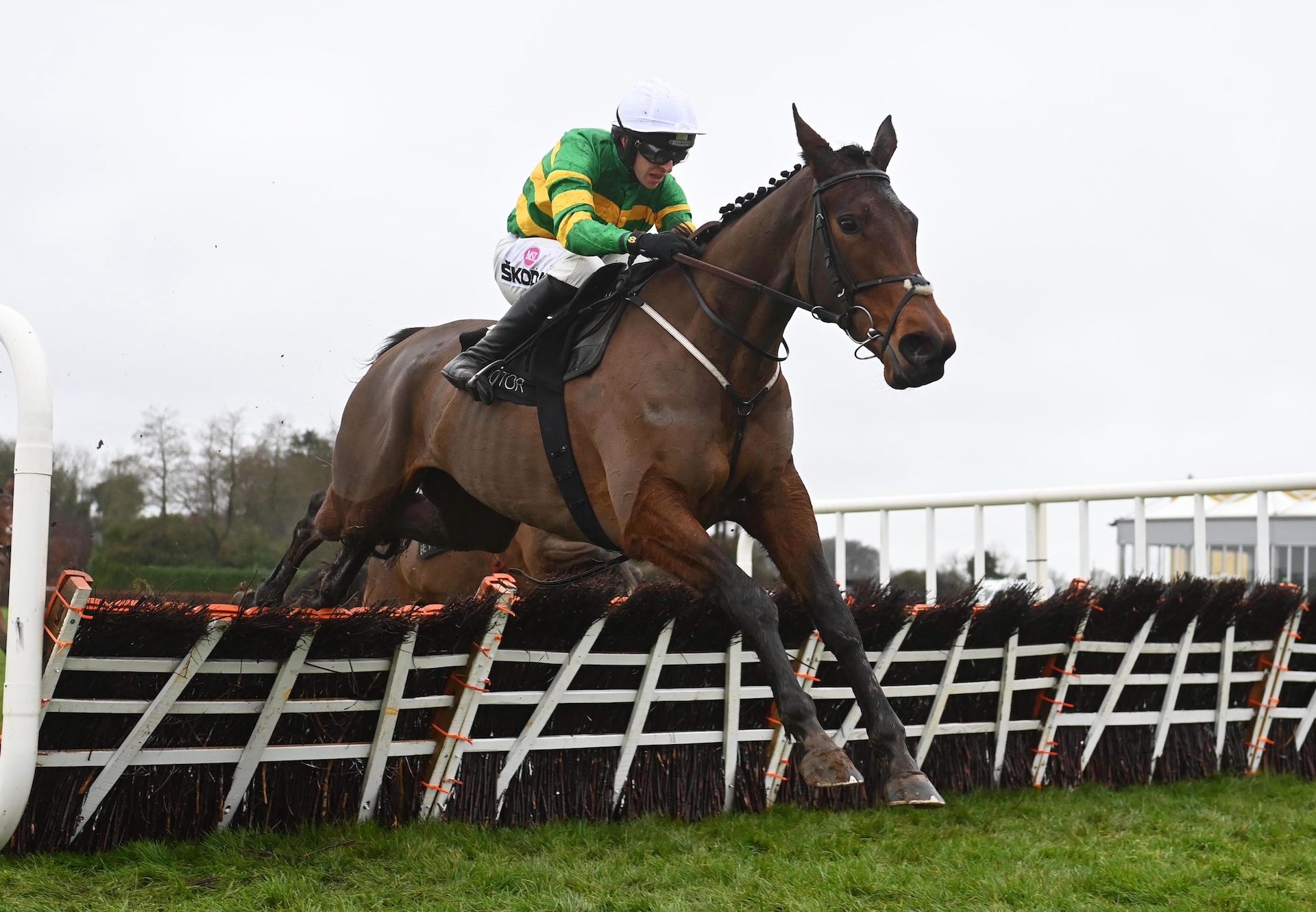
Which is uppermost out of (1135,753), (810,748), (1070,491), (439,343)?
(439,343)

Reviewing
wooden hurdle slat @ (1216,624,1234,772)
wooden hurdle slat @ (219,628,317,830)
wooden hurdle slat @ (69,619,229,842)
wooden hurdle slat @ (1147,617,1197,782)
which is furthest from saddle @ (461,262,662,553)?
wooden hurdle slat @ (1216,624,1234,772)

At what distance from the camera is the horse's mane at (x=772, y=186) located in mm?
4258

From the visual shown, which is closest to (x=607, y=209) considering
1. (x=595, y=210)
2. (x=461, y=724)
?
(x=595, y=210)

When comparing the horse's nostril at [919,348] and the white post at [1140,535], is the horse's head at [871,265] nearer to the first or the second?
the horse's nostril at [919,348]

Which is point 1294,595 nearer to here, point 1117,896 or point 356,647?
point 1117,896

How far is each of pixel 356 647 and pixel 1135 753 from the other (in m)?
3.82

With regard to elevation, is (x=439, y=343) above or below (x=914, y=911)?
above

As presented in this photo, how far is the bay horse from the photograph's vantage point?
13.0ft

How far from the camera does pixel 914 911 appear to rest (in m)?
3.77

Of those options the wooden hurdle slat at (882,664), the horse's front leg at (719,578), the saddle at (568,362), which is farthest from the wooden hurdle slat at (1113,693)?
the saddle at (568,362)

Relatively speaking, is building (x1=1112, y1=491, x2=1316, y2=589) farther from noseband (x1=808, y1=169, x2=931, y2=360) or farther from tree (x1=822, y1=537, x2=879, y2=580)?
noseband (x1=808, y1=169, x2=931, y2=360)

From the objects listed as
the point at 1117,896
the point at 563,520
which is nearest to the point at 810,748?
the point at 1117,896

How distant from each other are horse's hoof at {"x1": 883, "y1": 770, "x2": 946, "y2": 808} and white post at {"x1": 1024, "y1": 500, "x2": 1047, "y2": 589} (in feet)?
13.9

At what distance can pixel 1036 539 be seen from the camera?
793 cm
